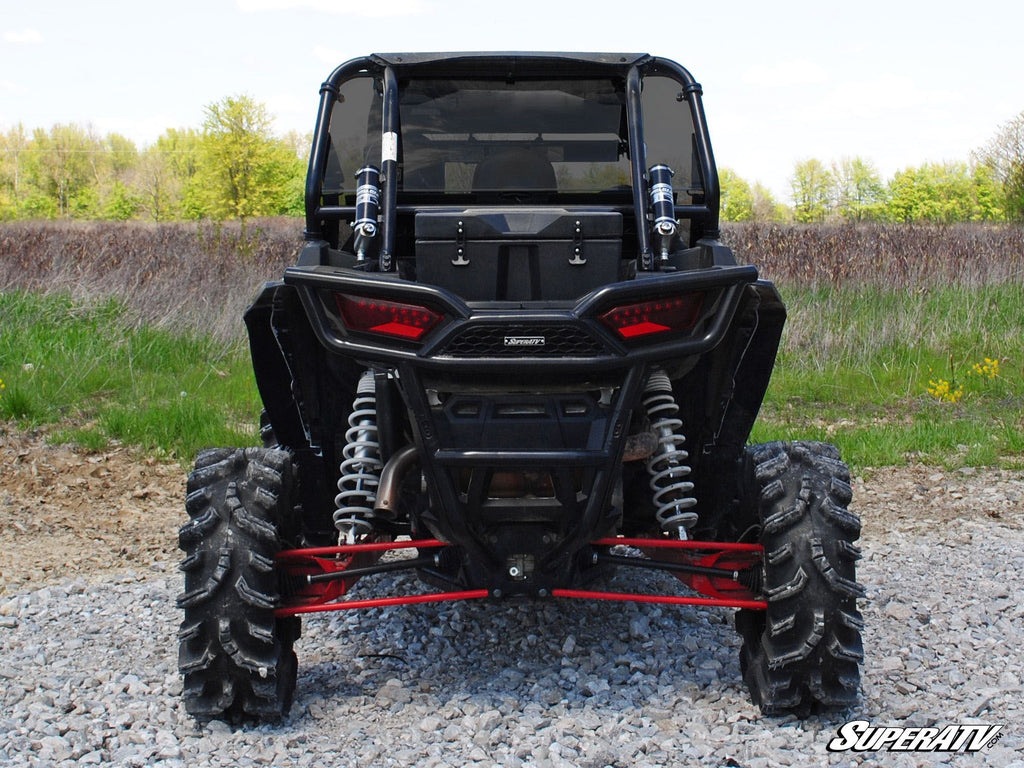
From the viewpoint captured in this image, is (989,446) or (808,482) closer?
(808,482)

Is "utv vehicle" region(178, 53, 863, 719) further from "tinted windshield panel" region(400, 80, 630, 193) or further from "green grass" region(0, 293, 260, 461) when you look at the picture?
"green grass" region(0, 293, 260, 461)

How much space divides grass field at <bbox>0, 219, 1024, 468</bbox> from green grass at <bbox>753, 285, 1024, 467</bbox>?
20 millimetres

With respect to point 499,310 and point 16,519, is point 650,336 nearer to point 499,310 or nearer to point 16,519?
point 499,310

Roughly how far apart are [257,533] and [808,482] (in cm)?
176

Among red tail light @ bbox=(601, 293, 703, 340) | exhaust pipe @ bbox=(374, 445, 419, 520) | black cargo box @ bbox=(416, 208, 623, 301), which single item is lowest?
exhaust pipe @ bbox=(374, 445, 419, 520)

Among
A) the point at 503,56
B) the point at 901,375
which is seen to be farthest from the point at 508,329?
the point at 901,375

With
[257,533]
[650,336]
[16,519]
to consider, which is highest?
[650,336]

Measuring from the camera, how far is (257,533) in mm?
3418

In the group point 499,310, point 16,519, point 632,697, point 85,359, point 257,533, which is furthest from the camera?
point 85,359

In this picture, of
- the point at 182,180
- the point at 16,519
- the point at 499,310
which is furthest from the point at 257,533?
the point at 182,180

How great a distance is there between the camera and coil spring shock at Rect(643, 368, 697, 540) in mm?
3508

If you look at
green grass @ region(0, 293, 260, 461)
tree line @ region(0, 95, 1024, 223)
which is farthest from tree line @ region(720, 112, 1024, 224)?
green grass @ region(0, 293, 260, 461)

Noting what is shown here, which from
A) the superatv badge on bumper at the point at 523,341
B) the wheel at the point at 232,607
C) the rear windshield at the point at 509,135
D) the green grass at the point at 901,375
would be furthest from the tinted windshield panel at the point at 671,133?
the green grass at the point at 901,375

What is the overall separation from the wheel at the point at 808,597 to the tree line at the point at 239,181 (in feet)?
60.0
